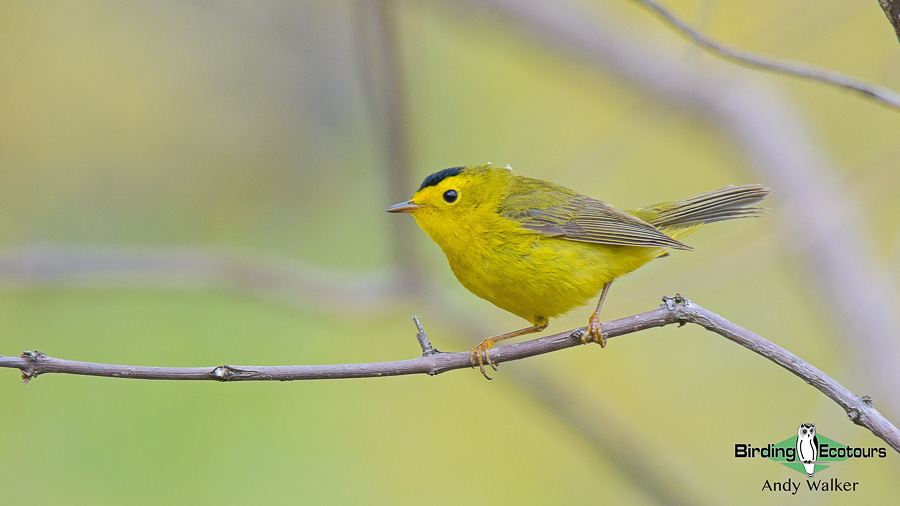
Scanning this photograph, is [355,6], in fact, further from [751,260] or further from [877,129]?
[877,129]

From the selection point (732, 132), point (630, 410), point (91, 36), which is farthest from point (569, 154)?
point (91, 36)

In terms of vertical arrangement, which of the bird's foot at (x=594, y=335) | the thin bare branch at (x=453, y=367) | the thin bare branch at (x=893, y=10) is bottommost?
the thin bare branch at (x=453, y=367)

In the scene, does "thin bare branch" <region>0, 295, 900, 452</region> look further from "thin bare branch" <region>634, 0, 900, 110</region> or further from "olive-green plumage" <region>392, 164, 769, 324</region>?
"thin bare branch" <region>634, 0, 900, 110</region>

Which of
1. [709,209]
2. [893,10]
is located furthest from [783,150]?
[893,10]

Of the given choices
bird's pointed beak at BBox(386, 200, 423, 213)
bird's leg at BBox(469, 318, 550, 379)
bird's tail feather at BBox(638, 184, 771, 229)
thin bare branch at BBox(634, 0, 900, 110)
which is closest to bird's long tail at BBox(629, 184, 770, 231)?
bird's tail feather at BBox(638, 184, 771, 229)

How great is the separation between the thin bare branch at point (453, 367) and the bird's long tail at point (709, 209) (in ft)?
4.54

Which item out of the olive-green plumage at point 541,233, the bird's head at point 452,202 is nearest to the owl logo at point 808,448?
the olive-green plumage at point 541,233

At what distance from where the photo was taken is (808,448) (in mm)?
3146

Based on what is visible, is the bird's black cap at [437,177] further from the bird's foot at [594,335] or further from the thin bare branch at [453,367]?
the thin bare branch at [453,367]

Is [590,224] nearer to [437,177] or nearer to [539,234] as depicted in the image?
[539,234]

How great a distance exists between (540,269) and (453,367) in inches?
38.5

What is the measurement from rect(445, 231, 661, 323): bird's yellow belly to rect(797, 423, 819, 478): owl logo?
0.97 meters

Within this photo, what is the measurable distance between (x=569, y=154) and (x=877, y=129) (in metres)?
2.76

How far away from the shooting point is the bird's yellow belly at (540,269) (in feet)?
11.1
